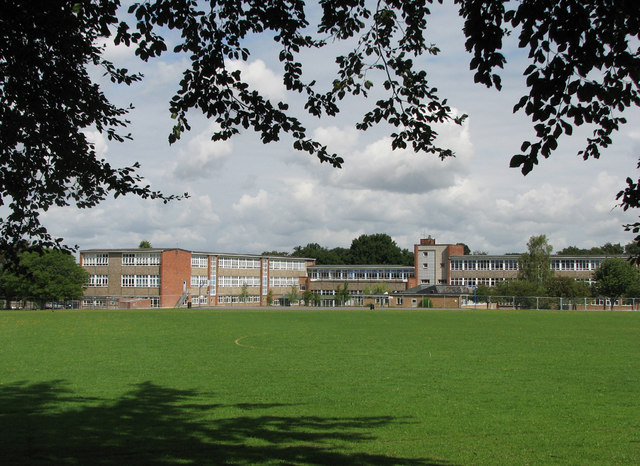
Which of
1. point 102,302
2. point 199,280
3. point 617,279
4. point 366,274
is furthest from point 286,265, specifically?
point 617,279

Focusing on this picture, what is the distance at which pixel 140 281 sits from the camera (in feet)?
373

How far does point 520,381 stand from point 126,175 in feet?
43.8

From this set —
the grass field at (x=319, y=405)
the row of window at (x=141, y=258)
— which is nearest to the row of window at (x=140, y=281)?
A: the row of window at (x=141, y=258)

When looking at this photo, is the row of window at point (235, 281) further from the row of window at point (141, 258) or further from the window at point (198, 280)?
the row of window at point (141, 258)

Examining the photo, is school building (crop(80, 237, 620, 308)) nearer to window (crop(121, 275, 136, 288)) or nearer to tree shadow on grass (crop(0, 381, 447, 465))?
window (crop(121, 275, 136, 288))

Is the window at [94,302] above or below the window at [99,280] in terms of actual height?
below

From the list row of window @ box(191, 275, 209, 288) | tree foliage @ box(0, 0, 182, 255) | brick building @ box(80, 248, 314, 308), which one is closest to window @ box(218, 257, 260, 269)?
brick building @ box(80, 248, 314, 308)

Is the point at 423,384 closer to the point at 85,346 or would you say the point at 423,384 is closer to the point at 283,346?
the point at 283,346

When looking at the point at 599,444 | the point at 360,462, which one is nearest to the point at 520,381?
the point at 599,444

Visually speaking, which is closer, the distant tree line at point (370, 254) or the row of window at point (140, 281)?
the row of window at point (140, 281)

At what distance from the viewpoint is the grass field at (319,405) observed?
10.8 metres

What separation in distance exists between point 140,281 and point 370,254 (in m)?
68.7

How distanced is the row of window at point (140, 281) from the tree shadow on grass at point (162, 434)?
99514mm

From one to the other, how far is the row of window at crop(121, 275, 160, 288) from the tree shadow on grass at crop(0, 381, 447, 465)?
99514mm
